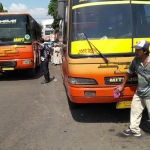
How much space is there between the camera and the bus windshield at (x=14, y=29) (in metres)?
10.9

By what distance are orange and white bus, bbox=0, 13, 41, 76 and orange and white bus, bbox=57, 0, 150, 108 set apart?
515 centimetres

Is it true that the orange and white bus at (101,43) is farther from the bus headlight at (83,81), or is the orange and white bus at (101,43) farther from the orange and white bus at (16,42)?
the orange and white bus at (16,42)

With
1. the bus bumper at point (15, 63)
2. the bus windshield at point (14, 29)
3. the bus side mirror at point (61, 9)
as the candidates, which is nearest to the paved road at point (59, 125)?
the bus side mirror at point (61, 9)

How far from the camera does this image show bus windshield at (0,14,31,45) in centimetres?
1091

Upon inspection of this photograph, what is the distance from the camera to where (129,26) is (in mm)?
5590

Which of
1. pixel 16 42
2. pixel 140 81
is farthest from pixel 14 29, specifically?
pixel 140 81

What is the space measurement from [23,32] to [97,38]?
6152 mm

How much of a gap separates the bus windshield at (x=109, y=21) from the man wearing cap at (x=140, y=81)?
1024 mm

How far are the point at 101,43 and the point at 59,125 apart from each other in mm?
1805

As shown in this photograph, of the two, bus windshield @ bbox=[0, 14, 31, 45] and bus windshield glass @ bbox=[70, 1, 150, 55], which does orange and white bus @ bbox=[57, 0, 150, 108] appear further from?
bus windshield @ bbox=[0, 14, 31, 45]

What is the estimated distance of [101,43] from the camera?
5.41 m

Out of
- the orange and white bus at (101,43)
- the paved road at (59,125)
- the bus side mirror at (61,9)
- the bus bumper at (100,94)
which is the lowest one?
the paved road at (59,125)

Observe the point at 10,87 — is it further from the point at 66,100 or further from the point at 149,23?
the point at 149,23

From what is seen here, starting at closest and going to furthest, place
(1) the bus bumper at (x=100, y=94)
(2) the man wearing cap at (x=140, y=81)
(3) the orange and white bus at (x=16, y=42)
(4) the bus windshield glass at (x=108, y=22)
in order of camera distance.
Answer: (2) the man wearing cap at (x=140, y=81)
(1) the bus bumper at (x=100, y=94)
(4) the bus windshield glass at (x=108, y=22)
(3) the orange and white bus at (x=16, y=42)
